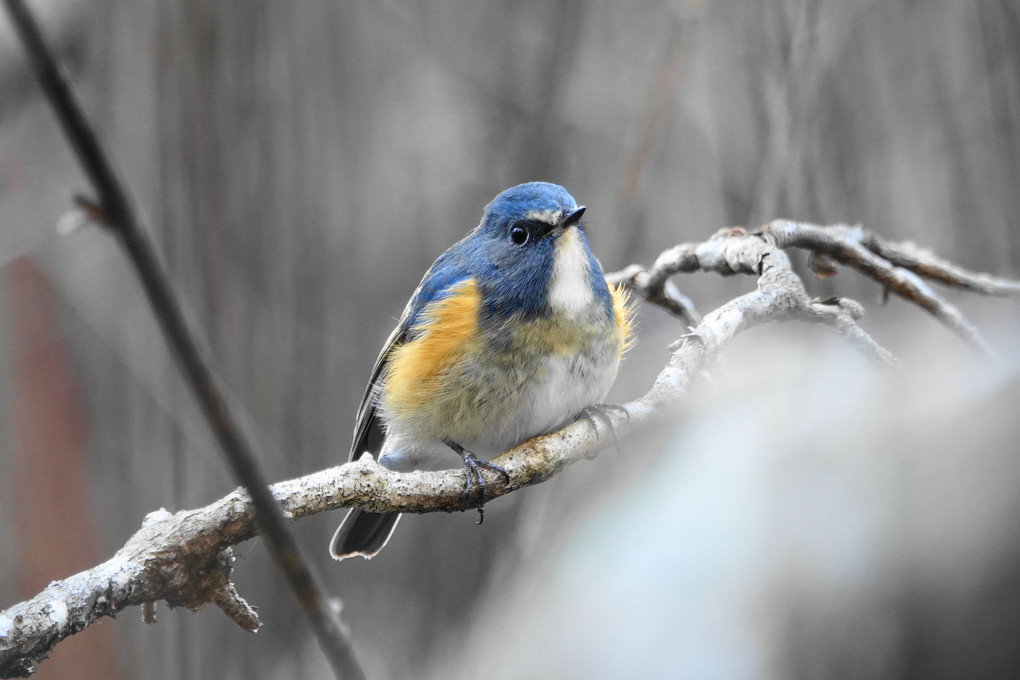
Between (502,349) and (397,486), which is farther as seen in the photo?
(502,349)

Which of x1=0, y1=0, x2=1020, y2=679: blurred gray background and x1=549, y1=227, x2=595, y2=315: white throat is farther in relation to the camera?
x1=549, y1=227, x2=595, y2=315: white throat

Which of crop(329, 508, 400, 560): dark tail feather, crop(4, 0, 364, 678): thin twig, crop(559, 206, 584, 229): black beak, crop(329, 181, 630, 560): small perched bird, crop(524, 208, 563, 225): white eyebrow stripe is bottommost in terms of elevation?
crop(4, 0, 364, 678): thin twig

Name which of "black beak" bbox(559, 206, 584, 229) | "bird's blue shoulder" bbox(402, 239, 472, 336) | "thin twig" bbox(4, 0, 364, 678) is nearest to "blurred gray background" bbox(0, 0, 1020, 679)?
"black beak" bbox(559, 206, 584, 229)

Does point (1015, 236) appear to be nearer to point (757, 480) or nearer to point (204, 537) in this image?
point (757, 480)

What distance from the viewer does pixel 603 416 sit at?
206cm

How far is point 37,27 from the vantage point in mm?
513

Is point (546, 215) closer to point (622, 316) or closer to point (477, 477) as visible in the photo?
point (622, 316)

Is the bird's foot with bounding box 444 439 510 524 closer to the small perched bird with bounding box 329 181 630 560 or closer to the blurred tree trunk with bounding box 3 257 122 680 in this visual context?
the small perched bird with bounding box 329 181 630 560

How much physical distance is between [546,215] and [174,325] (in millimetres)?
1773

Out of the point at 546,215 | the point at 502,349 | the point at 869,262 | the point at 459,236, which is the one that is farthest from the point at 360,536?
the point at 459,236

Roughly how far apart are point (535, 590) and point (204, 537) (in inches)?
56.1

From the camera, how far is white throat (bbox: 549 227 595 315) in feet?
7.26

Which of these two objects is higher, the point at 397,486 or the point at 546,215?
the point at 546,215

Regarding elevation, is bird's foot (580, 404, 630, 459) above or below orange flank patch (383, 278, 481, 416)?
below
